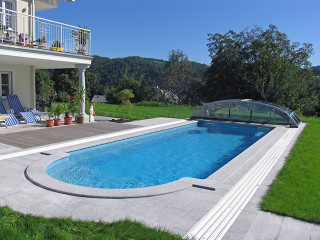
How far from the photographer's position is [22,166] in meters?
6.41

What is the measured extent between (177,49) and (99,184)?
137 ft

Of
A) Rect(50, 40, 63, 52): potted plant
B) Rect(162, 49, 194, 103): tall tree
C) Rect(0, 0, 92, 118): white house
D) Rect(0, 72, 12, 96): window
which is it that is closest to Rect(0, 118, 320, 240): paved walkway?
Rect(0, 0, 92, 118): white house

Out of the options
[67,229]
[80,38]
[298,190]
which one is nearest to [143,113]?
[80,38]

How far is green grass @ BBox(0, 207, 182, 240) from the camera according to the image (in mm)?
3307

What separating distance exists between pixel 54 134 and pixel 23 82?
545cm

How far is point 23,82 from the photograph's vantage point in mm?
14109

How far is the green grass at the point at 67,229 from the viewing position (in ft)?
10.8

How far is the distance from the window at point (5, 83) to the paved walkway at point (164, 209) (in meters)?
9.34

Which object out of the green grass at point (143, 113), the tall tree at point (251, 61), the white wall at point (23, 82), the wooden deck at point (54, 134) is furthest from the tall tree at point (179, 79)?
the wooden deck at point (54, 134)

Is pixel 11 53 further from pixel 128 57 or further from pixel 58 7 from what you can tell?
pixel 128 57

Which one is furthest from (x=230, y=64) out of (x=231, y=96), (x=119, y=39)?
(x=119, y=39)

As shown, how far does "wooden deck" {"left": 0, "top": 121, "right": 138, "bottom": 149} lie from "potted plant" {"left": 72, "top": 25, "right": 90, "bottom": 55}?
3.44 m

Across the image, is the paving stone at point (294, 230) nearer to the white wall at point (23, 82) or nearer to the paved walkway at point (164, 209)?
the paved walkway at point (164, 209)

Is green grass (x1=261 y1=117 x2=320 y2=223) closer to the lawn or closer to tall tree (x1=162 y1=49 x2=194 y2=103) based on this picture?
the lawn
